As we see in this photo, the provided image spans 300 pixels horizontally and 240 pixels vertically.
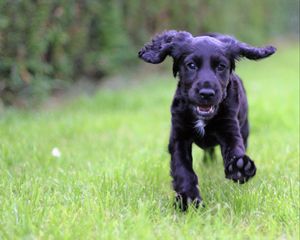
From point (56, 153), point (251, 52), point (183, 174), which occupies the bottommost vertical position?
point (56, 153)

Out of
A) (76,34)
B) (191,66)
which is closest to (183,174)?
(191,66)

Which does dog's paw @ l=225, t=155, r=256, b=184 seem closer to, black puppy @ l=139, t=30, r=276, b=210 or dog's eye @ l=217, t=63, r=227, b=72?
black puppy @ l=139, t=30, r=276, b=210

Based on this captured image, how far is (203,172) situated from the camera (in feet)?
13.3

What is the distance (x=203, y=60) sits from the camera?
317 cm

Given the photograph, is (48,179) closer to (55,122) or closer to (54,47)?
(55,122)

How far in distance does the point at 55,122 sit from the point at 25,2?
1.50 meters

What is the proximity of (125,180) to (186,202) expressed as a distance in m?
0.55

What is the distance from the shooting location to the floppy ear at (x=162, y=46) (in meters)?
3.46

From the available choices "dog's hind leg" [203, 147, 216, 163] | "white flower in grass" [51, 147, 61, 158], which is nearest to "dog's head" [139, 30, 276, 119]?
"dog's hind leg" [203, 147, 216, 163]

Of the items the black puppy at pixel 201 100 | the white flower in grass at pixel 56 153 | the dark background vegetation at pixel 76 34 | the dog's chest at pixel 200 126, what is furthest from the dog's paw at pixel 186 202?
the dark background vegetation at pixel 76 34

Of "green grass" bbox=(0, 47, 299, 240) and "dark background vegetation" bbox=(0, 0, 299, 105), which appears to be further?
"dark background vegetation" bbox=(0, 0, 299, 105)

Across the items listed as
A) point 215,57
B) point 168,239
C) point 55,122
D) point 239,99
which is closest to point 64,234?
point 168,239

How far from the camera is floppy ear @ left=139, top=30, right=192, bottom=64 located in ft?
11.3

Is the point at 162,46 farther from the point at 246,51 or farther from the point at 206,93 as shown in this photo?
the point at 206,93
